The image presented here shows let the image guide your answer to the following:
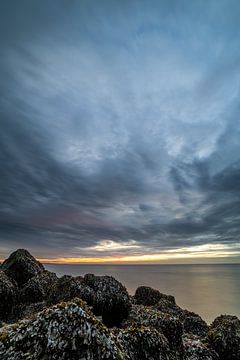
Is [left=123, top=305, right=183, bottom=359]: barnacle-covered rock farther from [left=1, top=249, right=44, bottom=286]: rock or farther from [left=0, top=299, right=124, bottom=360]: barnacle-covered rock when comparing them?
[left=1, top=249, right=44, bottom=286]: rock

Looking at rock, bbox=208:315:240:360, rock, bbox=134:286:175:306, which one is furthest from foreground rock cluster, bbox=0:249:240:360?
rock, bbox=134:286:175:306

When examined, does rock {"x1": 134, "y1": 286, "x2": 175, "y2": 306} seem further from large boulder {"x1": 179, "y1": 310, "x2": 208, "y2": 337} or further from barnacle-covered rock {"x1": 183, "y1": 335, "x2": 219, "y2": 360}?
barnacle-covered rock {"x1": 183, "y1": 335, "x2": 219, "y2": 360}

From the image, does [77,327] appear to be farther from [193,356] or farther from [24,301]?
[24,301]

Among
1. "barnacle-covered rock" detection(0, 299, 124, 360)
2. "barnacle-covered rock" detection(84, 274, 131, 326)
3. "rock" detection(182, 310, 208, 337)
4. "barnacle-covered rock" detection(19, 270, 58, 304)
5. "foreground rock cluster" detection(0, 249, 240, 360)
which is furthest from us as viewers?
"rock" detection(182, 310, 208, 337)

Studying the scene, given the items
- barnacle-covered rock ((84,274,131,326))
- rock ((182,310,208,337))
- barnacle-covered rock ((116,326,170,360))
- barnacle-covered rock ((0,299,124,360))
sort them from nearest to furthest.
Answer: barnacle-covered rock ((0,299,124,360)), barnacle-covered rock ((116,326,170,360)), barnacle-covered rock ((84,274,131,326)), rock ((182,310,208,337))

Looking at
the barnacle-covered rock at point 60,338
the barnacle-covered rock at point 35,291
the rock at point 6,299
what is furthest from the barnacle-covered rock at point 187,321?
the barnacle-covered rock at point 60,338

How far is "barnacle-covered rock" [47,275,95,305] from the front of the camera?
53.1 feet

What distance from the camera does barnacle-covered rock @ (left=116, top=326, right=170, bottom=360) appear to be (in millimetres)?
9547

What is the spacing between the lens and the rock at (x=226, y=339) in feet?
46.2

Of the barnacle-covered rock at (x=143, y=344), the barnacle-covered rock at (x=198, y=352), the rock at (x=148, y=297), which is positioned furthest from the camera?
the rock at (x=148, y=297)

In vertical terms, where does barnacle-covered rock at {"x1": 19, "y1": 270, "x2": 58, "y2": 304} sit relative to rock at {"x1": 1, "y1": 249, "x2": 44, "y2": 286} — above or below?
below

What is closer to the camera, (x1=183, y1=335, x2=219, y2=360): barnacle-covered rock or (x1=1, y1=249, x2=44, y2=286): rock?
(x1=183, y1=335, x2=219, y2=360): barnacle-covered rock

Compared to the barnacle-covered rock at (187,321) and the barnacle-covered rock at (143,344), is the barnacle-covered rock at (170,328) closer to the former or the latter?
the barnacle-covered rock at (143,344)

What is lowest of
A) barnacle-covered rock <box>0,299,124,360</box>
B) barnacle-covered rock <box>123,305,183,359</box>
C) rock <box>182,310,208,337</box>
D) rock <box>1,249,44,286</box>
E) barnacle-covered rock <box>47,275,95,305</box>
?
rock <box>182,310,208,337</box>
